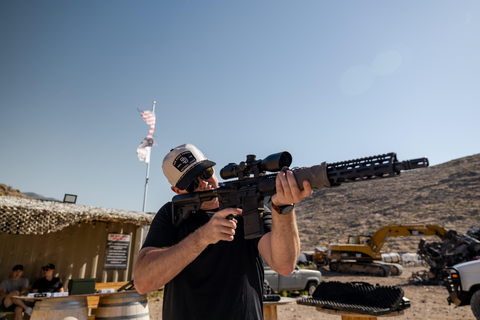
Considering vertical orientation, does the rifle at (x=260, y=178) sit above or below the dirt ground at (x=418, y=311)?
above

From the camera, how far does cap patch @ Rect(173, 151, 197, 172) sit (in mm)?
2684

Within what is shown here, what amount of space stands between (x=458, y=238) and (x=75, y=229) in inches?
741

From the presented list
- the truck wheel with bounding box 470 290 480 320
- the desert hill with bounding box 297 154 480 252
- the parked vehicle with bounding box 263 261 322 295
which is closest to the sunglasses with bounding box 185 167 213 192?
the truck wheel with bounding box 470 290 480 320

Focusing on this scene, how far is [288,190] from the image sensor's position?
223 cm

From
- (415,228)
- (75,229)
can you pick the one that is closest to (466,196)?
(415,228)

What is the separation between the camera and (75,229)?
1002 centimetres

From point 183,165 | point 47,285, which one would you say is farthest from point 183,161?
point 47,285

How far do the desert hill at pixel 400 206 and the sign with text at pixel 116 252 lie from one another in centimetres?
3991

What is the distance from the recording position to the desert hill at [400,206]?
4812cm

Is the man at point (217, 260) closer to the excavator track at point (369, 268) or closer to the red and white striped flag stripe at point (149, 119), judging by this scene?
the red and white striped flag stripe at point (149, 119)

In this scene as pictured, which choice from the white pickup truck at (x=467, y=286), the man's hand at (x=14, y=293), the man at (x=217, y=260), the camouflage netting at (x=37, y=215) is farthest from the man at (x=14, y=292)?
the white pickup truck at (x=467, y=286)

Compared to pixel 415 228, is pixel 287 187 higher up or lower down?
lower down

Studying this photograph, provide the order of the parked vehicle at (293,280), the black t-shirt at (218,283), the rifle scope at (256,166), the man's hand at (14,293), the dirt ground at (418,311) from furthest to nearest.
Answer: the parked vehicle at (293,280)
the dirt ground at (418,311)
the man's hand at (14,293)
the rifle scope at (256,166)
the black t-shirt at (218,283)

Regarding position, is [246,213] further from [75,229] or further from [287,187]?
[75,229]
